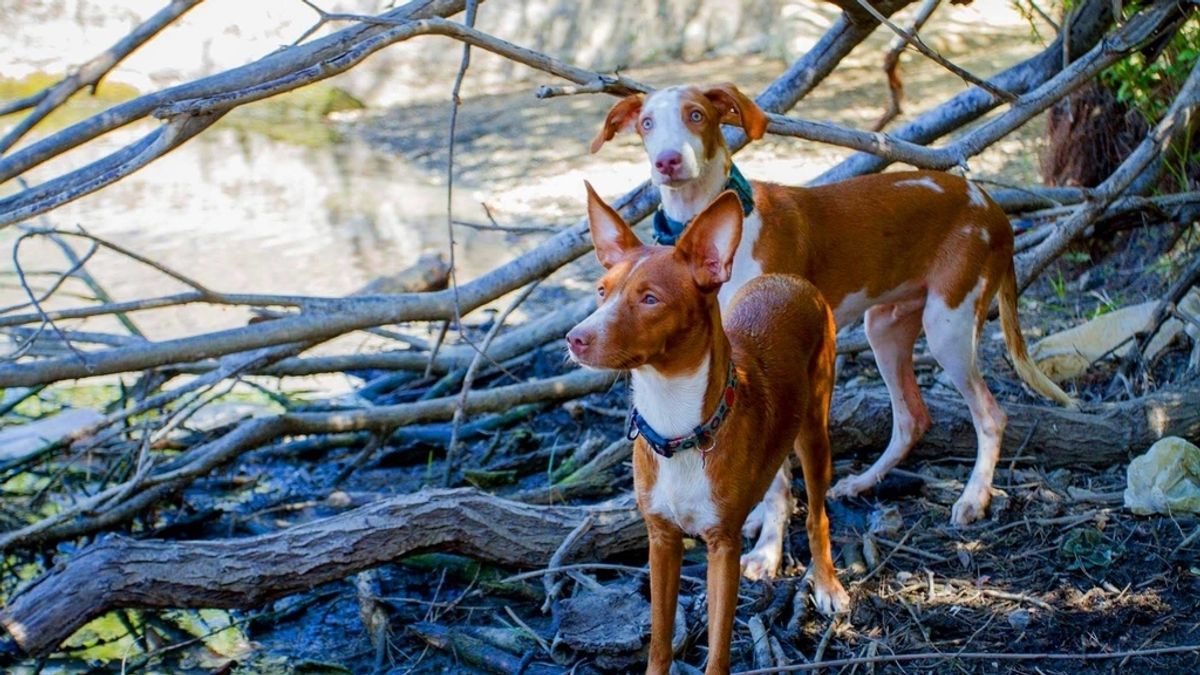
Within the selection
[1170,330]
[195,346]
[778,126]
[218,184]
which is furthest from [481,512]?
[218,184]

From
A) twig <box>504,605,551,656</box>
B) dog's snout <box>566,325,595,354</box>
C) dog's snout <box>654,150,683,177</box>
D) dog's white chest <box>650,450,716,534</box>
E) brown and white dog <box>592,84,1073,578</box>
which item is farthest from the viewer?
brown and white dog <box>592,84,1073,578</box>

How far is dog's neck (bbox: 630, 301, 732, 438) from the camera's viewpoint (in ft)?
11.1

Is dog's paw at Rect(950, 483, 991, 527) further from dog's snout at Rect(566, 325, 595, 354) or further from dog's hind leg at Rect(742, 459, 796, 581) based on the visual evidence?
dog's snout at Rect(566, 325, 595, 354)

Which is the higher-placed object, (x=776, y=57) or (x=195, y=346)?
(x=195, y=346)

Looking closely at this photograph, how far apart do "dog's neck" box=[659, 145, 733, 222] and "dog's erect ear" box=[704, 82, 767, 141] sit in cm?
14

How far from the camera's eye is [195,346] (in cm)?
510

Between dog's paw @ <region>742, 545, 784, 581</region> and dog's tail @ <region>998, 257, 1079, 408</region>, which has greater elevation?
dog's tail @ <region>998, 257, 1079, 408</region>

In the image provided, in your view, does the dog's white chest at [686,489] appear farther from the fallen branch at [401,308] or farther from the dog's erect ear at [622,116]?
the fallen branch at [401,308]

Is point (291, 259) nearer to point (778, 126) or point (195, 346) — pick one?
point (195, 346)

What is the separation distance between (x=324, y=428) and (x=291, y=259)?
4.15 m

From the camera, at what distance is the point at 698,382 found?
3414 mm

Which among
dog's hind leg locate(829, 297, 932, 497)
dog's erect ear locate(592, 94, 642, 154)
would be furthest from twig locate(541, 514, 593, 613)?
dog's erect ear locate(592, 94, 642, 154)

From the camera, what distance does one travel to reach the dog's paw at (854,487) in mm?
5191

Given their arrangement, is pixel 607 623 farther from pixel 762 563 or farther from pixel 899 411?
pixel 899 411
